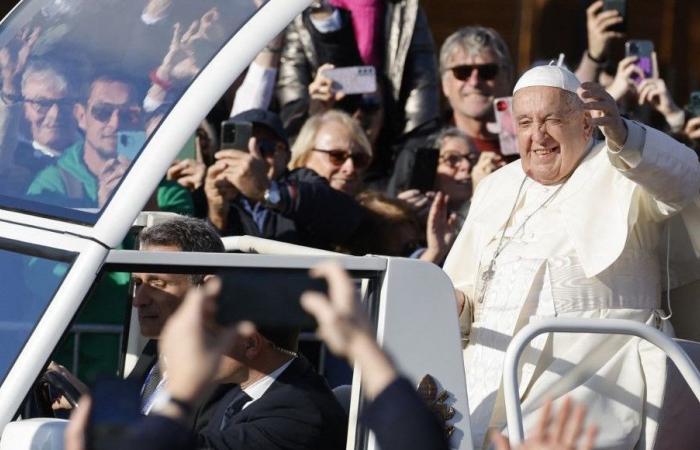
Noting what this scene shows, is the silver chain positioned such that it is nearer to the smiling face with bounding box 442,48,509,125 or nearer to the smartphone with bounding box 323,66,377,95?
the smartphone with bounding box 323,66,377,95

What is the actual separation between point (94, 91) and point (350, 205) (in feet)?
9.59

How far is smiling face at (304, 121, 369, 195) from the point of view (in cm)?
652

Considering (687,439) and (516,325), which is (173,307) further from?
(687,439)

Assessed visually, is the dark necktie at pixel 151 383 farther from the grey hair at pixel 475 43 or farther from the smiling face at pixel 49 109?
the grey hair at pixel 475 43

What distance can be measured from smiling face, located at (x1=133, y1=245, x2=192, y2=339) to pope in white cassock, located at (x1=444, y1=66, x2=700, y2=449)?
0.85 meters

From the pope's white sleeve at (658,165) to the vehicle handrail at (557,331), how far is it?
1.93 feet

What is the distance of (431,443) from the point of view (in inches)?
82.8

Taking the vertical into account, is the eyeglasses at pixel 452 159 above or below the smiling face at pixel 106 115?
below

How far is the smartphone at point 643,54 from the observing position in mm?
7410

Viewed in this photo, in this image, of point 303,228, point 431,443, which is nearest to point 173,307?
point 431,443

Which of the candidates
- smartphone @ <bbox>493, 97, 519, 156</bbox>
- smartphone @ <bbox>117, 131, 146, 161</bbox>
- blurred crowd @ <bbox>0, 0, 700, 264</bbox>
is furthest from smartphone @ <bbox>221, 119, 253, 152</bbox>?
smartphone @ <bbox>117, 131, 146, 161</bbox>

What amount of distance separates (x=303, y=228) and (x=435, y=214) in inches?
21.5

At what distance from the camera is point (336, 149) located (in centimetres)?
652

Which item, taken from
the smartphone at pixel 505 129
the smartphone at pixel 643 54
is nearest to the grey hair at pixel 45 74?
the smartphone at pixel 505 129
